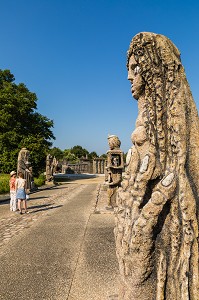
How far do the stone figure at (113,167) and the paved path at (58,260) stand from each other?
80.8 inches

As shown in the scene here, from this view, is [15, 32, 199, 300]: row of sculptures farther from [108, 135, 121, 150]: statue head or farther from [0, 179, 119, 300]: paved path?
[108, 135, 121, 150]: statue head

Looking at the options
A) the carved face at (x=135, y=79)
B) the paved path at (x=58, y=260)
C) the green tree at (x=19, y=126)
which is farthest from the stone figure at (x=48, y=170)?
the carved face at (x=135, y=79)

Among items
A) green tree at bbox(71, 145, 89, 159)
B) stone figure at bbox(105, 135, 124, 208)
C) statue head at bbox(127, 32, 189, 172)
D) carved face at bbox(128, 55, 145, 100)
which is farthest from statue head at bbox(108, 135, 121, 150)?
green tree at bbox(71, 145, 89, 159)

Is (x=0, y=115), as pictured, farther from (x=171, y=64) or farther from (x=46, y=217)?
(x=171, y=64)

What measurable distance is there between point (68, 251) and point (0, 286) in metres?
1.66

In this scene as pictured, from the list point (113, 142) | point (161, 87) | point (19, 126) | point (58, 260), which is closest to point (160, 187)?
point (161, 87)

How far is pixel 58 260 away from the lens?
4.70 metres

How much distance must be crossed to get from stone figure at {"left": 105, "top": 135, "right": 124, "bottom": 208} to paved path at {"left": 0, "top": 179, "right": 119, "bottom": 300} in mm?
2051

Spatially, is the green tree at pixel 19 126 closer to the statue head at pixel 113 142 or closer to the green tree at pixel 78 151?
the statue head at pixel 113 142

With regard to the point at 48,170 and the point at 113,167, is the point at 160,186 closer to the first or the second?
the point at 113,167

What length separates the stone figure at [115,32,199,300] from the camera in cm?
196

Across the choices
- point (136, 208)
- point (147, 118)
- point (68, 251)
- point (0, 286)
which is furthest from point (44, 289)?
point (147, 118)

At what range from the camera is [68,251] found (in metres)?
5.18

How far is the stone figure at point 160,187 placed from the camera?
1959 millimetres
